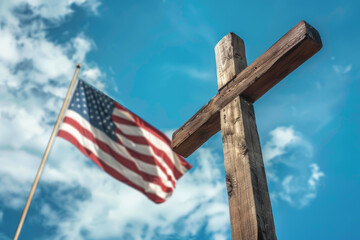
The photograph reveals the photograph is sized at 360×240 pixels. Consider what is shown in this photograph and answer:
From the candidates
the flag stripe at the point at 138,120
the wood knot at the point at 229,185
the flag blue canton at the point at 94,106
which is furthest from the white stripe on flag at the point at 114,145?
the wood knot at the point at 229,185

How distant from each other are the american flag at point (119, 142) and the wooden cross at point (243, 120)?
163 inches

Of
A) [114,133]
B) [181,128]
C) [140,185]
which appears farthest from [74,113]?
Result: [181,128]

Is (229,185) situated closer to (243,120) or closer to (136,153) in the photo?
(243,120)

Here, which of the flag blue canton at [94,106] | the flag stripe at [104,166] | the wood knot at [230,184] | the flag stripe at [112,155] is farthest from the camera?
the flag blue canton at [94,106]

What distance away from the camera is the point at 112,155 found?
714cm

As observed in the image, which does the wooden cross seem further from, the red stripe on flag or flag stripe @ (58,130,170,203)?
the red stripe on flag

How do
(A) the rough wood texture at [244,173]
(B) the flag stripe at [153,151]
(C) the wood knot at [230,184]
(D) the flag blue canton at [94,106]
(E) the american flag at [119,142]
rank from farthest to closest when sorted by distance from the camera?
(B) the flag stripe at [153,151] → (D) the flag blue canton at [94,106] → (E) the american flag at [119,142] → (C) the wood knot at [230,184] → (A) the rough wood texture at [244,173]

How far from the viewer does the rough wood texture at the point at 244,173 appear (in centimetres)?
190

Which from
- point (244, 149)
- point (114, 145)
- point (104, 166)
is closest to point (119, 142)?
point (114, 145)

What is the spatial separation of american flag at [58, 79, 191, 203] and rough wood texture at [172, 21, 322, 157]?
161 inches

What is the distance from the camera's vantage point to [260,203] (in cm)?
196

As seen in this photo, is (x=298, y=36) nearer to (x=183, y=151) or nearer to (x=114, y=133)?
(x=183, y=151)

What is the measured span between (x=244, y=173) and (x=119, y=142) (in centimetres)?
559

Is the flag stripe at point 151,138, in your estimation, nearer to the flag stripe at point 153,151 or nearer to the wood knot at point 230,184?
the flag stripe at point 153,151
